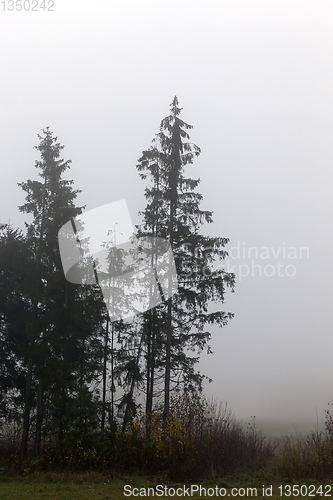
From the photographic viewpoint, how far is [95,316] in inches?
848

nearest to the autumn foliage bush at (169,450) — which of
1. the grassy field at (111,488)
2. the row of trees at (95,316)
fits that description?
the grassy field at (111,488)

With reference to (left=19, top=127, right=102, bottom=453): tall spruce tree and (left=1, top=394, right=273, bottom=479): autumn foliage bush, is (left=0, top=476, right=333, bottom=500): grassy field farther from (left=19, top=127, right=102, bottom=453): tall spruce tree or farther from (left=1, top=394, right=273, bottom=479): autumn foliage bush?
(left=19, top=127, right=102, bottom=453): tall spruce tree

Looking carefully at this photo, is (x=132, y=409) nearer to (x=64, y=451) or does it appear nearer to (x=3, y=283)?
(x=64, y=451)

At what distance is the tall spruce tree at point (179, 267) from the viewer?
64.6 ft

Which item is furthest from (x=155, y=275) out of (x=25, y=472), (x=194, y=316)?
(x=25, y=472)

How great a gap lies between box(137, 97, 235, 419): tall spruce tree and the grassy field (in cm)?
631

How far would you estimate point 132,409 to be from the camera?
19562 millimetres

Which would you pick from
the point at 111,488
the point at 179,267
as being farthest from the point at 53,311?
the point at 111,488

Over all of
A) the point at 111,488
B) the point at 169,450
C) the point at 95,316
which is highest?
the point at 95,316

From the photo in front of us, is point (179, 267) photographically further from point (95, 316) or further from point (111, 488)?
point (111, 488)

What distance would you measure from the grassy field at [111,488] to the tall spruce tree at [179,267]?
631cm

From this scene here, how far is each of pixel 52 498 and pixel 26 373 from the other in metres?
12.9

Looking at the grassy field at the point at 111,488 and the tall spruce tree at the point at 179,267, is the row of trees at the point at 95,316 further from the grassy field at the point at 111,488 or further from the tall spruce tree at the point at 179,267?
the grassy field at the point at 111,488

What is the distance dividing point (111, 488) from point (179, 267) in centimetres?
1051
